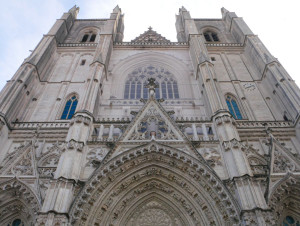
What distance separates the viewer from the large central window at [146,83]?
55.6ft

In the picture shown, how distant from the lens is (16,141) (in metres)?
12.5

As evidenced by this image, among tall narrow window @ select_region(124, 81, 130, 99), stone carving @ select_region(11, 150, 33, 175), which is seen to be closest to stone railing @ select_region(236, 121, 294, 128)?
tall narrow window @ select_region(124, 81, 130, 99)

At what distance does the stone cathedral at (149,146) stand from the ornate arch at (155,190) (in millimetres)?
39

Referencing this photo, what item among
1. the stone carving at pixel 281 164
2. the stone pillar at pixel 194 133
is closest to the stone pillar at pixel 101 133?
the stone pillar at pixel 194 133

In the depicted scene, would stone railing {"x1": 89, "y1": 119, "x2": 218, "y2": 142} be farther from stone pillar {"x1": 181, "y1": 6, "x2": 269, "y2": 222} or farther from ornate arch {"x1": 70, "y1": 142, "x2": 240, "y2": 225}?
ornate arch {"x1": 70, "y1": 142, "x2": 240, "y2": 225}

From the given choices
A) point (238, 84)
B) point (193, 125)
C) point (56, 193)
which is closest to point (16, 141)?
point (56, 193)

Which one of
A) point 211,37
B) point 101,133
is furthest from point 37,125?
point 211,37

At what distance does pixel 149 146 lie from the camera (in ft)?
34.9

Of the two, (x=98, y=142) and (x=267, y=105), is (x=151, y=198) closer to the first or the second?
(x=98, y=142)

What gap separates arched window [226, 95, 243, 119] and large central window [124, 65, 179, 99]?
10.9 ft

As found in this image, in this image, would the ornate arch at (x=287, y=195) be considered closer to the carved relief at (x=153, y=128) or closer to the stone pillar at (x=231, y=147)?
the stone pillar at (x=231, y=147)

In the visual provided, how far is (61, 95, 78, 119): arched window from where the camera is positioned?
15.0m

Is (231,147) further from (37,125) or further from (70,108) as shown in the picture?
(70,108)

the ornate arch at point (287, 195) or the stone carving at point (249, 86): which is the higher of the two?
the stone carving at point (249, 86)
